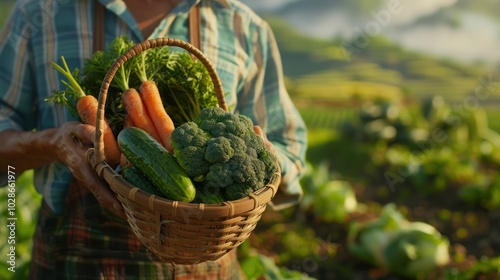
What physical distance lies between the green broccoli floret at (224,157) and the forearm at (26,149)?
48 centimetres

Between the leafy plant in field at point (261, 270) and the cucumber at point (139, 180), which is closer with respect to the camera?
the cucumber at point (139, 180)

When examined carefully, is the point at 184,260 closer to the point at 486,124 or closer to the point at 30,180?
the point at 30,180

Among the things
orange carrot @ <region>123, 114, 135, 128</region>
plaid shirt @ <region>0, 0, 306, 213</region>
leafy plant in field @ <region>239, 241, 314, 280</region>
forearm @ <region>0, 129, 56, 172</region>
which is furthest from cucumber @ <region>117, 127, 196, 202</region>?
leafy plant in field @ <region>239, 241, 314, 280</region>

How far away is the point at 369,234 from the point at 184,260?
2680mm

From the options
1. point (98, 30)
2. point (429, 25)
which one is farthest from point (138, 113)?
point (429, 25)

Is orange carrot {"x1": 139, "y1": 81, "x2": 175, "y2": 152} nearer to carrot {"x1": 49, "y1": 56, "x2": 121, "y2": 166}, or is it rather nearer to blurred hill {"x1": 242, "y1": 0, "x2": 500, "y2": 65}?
carrot {"x1": 49, "y1": 56, "x2": 121, "y2": 166}

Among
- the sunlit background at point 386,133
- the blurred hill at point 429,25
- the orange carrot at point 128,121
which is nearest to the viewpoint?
the orange carrot at point 128,121

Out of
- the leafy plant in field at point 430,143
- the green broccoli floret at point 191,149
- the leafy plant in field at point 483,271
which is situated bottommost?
the leafy plant in field at point 430,143

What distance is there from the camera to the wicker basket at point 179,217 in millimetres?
1505

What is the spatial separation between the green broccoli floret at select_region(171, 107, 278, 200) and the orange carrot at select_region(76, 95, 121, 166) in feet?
0.75

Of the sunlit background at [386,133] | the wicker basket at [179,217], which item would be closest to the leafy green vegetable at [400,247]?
the sunlit background at [386,133]

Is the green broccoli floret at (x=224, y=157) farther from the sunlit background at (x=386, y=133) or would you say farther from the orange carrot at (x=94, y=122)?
the sunlit background at (x=386, y=133)

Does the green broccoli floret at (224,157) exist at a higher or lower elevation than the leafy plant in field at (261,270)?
higher

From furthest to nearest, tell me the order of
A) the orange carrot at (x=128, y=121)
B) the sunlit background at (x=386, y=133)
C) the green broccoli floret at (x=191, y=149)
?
1. the sunlit background at (x=386, y=133)
2. the orange carrot at (x=128, y=121)
3. the green broccoli floret at (x=191, y=149)
